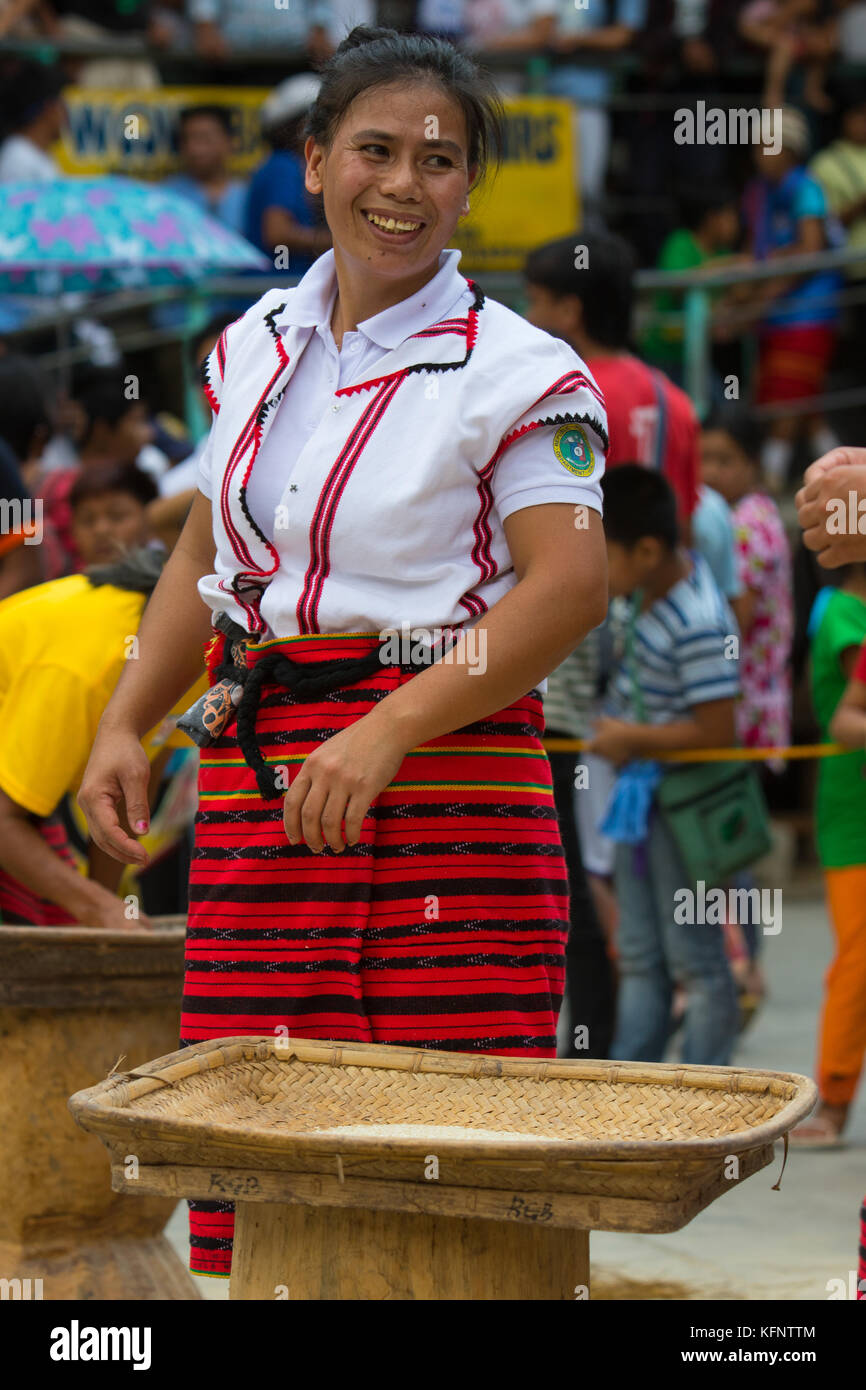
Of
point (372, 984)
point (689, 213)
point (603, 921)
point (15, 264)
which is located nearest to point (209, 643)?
point (372, 984)

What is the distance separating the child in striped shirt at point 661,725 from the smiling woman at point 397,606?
2.30 meters

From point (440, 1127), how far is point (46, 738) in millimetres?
1279

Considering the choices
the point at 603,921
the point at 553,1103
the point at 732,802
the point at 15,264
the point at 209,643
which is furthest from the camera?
the point at 15,264

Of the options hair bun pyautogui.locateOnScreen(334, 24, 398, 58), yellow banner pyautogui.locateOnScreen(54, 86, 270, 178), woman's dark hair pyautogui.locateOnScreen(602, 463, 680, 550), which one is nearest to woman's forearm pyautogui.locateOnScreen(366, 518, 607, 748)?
hair bun pyautogui.locateOnScreen(334, 24, 398, 58)

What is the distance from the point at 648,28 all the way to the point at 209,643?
8.28 metres

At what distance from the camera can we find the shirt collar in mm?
2418

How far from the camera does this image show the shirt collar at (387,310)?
242 cm

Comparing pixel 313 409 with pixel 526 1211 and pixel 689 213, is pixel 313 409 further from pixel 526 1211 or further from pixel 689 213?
pixel 689 213

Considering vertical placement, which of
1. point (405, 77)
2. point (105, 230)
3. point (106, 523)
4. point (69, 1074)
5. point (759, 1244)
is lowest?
point (759, 1244)

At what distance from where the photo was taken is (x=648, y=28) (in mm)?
10156

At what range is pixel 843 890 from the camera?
194 inches
